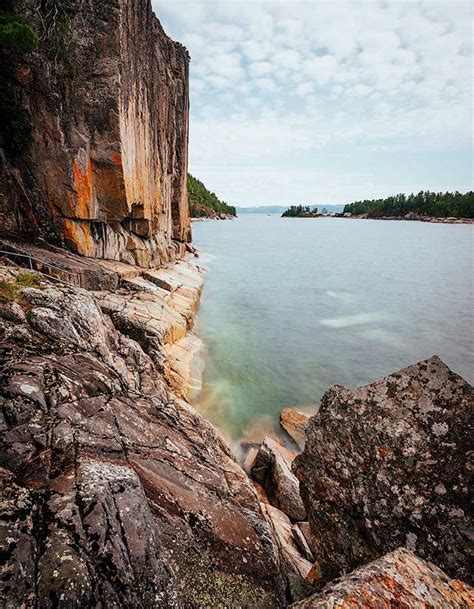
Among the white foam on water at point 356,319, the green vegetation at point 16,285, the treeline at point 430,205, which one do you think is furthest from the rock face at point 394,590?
the treeline at point 430,205

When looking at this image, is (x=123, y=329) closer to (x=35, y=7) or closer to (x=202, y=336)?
(x=202, y=336)

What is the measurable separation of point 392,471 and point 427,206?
18724 centimetres

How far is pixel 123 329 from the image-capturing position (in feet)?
35.4

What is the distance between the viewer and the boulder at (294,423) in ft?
37.9

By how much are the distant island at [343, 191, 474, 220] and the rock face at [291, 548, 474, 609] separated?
170340mm

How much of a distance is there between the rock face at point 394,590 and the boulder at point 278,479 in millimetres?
5654

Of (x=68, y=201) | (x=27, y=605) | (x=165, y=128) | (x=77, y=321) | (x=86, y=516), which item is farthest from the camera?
(x=165, y=128)

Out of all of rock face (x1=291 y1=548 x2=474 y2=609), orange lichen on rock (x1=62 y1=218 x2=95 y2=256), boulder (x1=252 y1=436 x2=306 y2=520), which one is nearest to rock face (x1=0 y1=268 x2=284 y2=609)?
rock face (x1=291 y1=548 x2=474 y2=609)

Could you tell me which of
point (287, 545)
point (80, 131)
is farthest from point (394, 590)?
point (80, 131)

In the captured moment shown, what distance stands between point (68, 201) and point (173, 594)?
14.0 m

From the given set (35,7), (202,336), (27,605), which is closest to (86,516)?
(27,605)

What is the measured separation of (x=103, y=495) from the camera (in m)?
3.34

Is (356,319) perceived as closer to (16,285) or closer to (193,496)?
(193,496)

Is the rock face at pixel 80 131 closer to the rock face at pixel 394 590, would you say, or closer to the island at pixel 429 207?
the rock face at pixel 394 590
